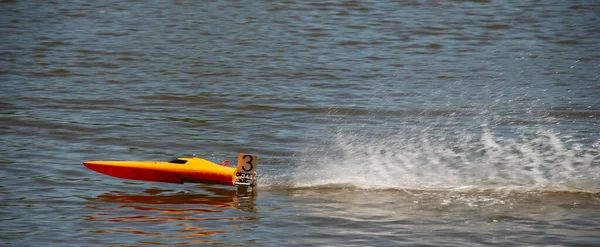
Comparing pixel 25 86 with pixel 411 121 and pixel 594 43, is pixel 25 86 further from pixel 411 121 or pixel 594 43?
pixel 594 43

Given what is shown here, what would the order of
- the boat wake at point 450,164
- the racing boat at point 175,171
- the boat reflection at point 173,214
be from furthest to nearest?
the boat wake at point 450,164 → the racing boat at point 175,171 → the boat reflection at point 173,214

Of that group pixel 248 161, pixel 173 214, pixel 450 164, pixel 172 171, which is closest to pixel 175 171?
pixel 172 171

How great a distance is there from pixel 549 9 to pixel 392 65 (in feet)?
25.6

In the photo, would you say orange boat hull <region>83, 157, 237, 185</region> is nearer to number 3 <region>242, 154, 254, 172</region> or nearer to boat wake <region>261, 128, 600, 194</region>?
number 3 <region>242, 154, 254, 172</region>

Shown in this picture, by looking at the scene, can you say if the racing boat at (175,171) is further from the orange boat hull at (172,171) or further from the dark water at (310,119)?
the dark water at (310,119)

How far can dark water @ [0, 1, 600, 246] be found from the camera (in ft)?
34.0

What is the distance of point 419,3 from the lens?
2683cm

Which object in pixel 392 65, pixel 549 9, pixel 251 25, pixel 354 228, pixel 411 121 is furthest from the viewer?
pixel 549 9

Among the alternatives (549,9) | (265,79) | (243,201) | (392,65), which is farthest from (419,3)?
(243,201)

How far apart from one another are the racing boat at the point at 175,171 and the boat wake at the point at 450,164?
2.18ft

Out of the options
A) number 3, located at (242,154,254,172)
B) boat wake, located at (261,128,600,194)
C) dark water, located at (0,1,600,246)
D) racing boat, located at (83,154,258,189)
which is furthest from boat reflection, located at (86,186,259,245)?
boat wake, located at (261,128,600,194)

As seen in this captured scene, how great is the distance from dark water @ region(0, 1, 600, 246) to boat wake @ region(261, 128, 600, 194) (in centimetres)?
5

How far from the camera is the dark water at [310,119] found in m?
10.4

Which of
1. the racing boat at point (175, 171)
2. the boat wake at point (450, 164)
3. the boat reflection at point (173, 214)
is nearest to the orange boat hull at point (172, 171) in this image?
the racing boat at point (175, 171)
